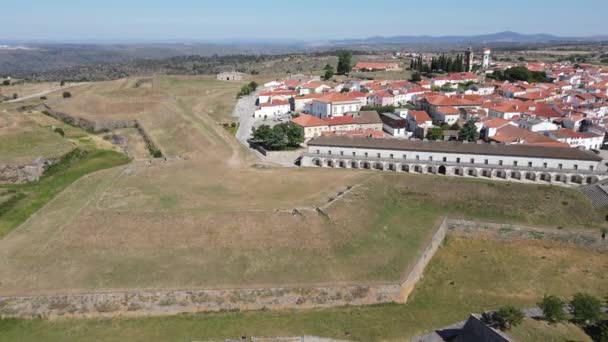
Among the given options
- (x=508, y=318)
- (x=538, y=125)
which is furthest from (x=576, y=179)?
(x=508, y=318)

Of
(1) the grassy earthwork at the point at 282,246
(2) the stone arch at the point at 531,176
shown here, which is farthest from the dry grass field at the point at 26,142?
(2) the stone arch at the point at 531,176

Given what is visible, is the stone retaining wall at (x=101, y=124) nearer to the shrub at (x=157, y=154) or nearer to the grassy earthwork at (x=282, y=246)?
the shrub at (x=157, y=154)

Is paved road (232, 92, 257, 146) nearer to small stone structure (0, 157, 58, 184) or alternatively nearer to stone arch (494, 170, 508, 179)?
small stone structure (0, 157, 58, 184)

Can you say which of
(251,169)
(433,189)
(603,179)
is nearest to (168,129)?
(251,169)

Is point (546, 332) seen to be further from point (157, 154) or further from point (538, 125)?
point (157, 154)

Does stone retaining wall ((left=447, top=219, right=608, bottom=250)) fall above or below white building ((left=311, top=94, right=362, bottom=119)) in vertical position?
below

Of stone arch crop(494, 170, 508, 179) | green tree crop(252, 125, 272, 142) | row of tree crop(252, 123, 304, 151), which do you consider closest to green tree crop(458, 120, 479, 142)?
stone arch crop(494, 170, 508, 179)
